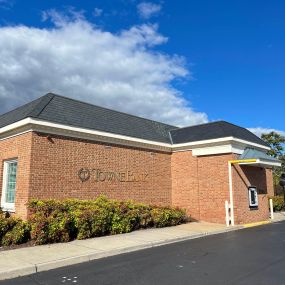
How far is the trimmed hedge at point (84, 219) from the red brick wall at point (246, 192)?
14.3 ft

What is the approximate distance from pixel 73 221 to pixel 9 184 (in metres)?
4.63

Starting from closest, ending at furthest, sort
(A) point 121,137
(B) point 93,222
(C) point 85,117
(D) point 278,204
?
(B) point 93,222 → (C) point 85,117 → (A) point 121,137 → (D) point 278,204

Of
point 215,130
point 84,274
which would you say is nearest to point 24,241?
point 84,274

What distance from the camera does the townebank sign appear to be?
14891 millimetres

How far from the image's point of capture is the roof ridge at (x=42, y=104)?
1342 cm

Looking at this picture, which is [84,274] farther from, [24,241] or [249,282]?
[24,241]

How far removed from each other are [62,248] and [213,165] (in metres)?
9.97

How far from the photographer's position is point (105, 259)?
9180 millimetres

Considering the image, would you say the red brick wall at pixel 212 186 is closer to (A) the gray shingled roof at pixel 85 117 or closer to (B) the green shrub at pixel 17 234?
(A) the gray shingled roof at pixel 85 117

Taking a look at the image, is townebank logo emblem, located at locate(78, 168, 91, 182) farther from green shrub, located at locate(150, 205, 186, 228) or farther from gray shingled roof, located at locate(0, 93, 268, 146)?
green shrub, located at locate(150, 205, 186, 228)

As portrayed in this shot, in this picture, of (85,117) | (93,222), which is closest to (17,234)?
(93,222)

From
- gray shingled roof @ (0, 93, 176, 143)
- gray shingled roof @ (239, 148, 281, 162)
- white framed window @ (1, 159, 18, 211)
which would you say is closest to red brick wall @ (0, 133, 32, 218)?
white framed window @ (1, 159, 18, 211)

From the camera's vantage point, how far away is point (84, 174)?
1487cm

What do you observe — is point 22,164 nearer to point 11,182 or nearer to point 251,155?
point 11,182
